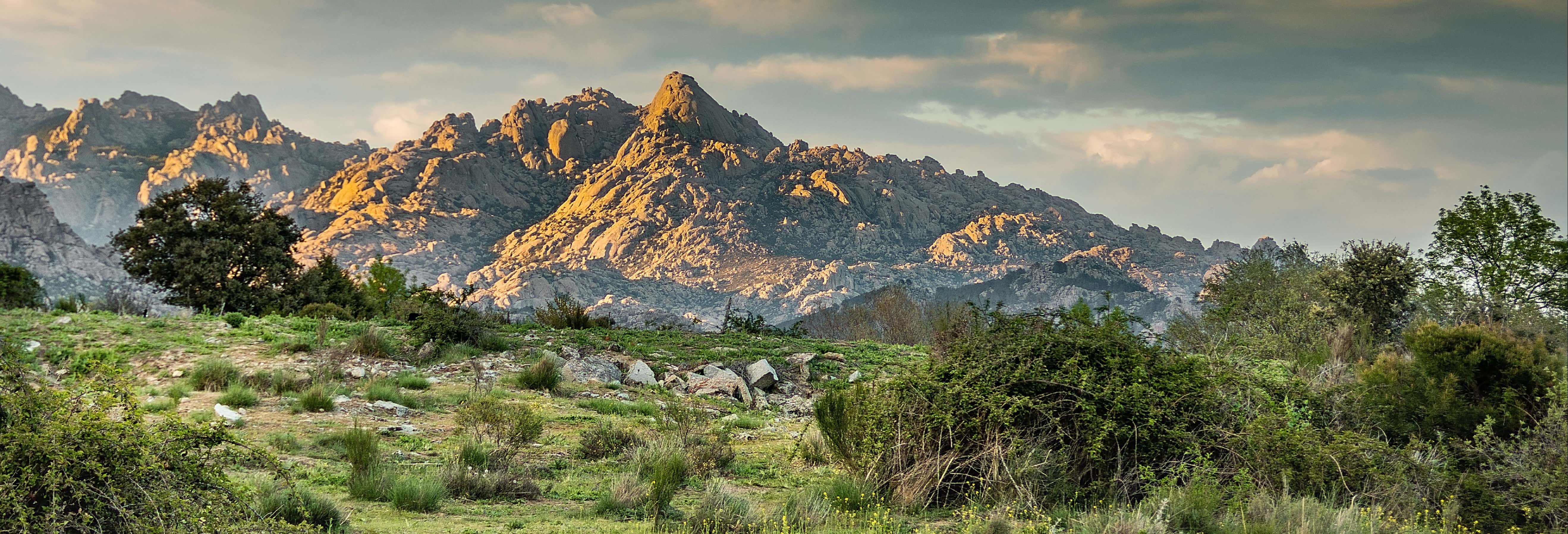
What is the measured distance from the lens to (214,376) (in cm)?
1360

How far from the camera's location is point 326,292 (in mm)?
32156

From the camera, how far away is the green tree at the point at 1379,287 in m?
25.2

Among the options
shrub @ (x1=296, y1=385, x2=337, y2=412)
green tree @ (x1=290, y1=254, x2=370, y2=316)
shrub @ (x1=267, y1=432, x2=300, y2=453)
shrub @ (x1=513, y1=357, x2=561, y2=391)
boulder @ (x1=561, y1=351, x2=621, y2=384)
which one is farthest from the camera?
green tree @ (x1=290, y1=254, x2=370, y2=316)

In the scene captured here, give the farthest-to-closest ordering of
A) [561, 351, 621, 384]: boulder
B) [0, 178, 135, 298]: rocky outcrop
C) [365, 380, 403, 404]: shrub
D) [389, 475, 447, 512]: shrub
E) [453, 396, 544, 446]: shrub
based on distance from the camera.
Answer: [0, 178, 135, 298]: rocky outcrop
[561, 351, 621, 384]: boulder
[365, 380, 403, 404]: shrub
[453, 396, 544, 446]: shrub
[389, 475, 447, 512]: shrub

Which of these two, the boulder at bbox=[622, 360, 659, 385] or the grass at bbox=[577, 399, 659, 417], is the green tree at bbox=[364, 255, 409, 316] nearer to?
the boulder at bbox=[622, 360, 659, 385]

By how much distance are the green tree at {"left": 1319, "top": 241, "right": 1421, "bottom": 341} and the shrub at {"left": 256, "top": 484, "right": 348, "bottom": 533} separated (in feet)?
92.0

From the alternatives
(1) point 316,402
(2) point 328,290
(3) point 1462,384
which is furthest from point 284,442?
(2) point 328,290

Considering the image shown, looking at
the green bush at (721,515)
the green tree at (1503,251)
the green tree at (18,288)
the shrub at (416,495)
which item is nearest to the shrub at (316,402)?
the shrub at (416,495)

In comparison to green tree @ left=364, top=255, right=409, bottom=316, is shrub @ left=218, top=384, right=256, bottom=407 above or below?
below

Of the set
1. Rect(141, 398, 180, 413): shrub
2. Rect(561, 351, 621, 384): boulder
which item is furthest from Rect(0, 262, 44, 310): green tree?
Rect(141, 398, 180, 413): shrub

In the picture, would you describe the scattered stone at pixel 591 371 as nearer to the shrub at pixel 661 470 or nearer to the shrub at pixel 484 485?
the shrub at pixel 661 470

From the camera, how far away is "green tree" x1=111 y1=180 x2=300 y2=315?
28.4 meters

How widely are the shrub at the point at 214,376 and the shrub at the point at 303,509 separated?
869 cm

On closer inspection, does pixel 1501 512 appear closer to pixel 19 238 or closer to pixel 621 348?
pixel 621 348
